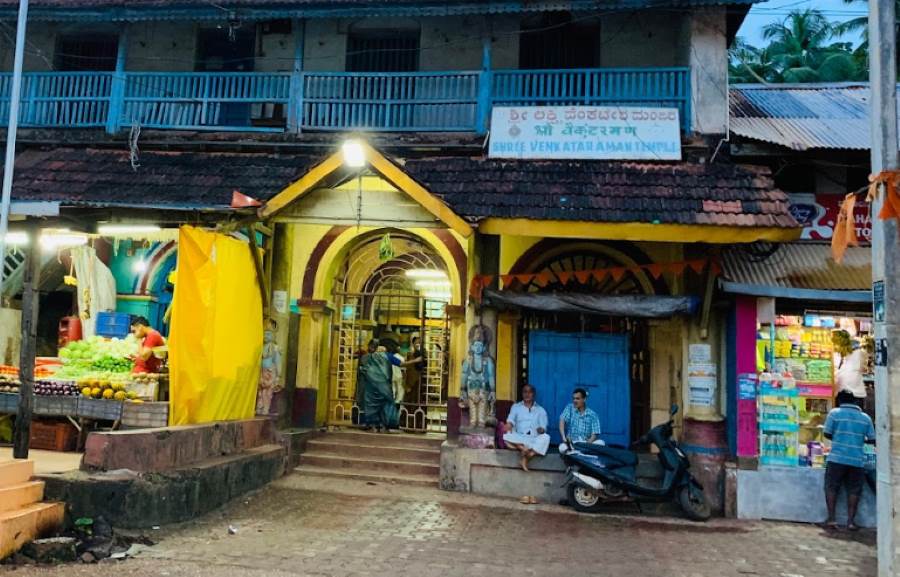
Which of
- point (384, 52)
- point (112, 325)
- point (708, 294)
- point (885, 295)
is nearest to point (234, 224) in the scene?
point (112, 325)

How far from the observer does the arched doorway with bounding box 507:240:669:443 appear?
33.1 ft

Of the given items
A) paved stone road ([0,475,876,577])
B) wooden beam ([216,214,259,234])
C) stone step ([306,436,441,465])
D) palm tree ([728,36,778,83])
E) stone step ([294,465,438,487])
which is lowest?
paved stone road ([0,475,876,577])

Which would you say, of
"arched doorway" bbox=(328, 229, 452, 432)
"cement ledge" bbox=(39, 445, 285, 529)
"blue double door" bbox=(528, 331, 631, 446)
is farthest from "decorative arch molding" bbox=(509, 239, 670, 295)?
"cement ledge" bbox=(39, 445, 285, 529)

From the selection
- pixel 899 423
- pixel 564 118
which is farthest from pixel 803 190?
pixel 899 423

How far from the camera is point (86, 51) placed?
42.7 ft

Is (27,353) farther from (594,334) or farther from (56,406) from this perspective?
(594,334)

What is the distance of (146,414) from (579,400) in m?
5.63

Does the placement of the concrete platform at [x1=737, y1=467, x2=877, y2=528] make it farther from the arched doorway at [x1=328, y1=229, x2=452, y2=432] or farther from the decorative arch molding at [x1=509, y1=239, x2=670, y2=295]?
the arched doorway at [x1=328, y1=229, x2=452, y2=432]

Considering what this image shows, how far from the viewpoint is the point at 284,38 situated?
485 inches

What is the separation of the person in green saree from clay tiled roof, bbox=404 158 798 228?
137 inches

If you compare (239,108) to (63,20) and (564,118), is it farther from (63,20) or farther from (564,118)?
(564,118)

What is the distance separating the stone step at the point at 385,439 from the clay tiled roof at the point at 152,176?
398cm

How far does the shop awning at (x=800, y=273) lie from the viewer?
867cm

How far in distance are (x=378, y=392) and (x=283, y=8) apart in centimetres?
645
